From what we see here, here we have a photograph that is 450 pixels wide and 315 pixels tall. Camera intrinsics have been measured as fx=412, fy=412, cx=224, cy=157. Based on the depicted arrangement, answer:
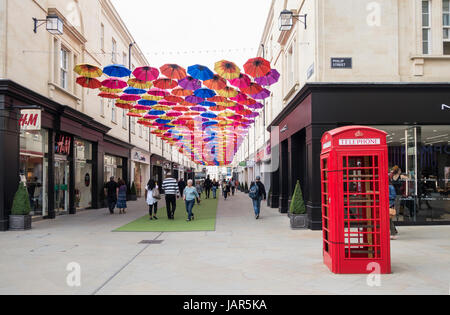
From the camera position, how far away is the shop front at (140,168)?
32.7 m

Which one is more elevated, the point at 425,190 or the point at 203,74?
the point at 203,74

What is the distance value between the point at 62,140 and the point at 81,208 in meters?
4.51

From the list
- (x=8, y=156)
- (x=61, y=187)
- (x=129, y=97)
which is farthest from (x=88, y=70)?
(x=61, y=187)

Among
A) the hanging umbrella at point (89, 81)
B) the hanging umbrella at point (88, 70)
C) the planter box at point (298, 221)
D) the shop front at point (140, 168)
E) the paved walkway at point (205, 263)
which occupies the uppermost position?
the hanging umbrella at point (88, 70)

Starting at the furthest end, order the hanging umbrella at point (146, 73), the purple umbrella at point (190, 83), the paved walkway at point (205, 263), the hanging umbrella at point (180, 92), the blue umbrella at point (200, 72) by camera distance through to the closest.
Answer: the hanging umbrella at point (180, 92)
the purple umbrella at point (190, 83)
the hanging umbrella at point (146, 73)
the blue umbrella at point (200, 72)
the paved walkway at point (205, 263)

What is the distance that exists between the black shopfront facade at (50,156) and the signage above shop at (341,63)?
9833 millimetres

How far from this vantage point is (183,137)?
38.8m

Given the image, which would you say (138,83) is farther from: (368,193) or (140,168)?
(140,168)

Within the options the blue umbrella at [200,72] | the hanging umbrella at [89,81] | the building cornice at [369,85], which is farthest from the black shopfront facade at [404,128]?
the hanging umbrella at [89,81]

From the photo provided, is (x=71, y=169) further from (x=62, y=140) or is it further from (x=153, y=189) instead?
(x=153, y=189)

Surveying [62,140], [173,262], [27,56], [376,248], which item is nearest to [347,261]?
[376,248]

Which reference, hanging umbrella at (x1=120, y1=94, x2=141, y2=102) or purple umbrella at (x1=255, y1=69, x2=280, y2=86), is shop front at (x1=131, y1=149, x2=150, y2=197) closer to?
hanging umbrella at (x1=120, y1=94, x2=141, y2=102)

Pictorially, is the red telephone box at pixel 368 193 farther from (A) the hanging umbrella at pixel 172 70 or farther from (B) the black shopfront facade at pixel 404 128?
(A) the hanging umbrella at pixel 172 70

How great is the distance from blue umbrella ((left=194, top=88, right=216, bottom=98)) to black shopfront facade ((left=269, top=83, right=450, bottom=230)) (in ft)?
14.5
